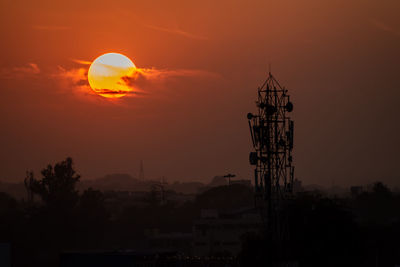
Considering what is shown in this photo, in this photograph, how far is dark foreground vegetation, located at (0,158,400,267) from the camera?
172 ft

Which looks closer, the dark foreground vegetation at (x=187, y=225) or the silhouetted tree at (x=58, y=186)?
the dark foreground vegetation at (x=187, y=225)

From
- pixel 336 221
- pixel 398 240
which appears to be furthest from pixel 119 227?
pixel 336 221

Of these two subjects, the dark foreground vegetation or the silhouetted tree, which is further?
the silhouetted tree

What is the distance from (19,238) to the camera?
287ft

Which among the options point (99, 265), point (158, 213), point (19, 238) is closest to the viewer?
point (99, 265)

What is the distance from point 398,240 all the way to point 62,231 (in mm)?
33223

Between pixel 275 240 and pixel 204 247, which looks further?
pixel 204 247

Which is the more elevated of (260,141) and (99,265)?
(260,141)

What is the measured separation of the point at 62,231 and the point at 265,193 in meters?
56.4

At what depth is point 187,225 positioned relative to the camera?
113 meters

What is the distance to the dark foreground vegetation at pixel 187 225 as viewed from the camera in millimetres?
52531

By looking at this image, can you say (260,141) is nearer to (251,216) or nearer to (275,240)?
(275,240)

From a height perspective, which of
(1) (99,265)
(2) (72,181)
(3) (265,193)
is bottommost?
(1) (99,265)

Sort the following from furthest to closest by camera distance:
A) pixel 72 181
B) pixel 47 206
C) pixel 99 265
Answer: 1. pixel 72 181
2. pixel 47 206
3. pixel 99 265
